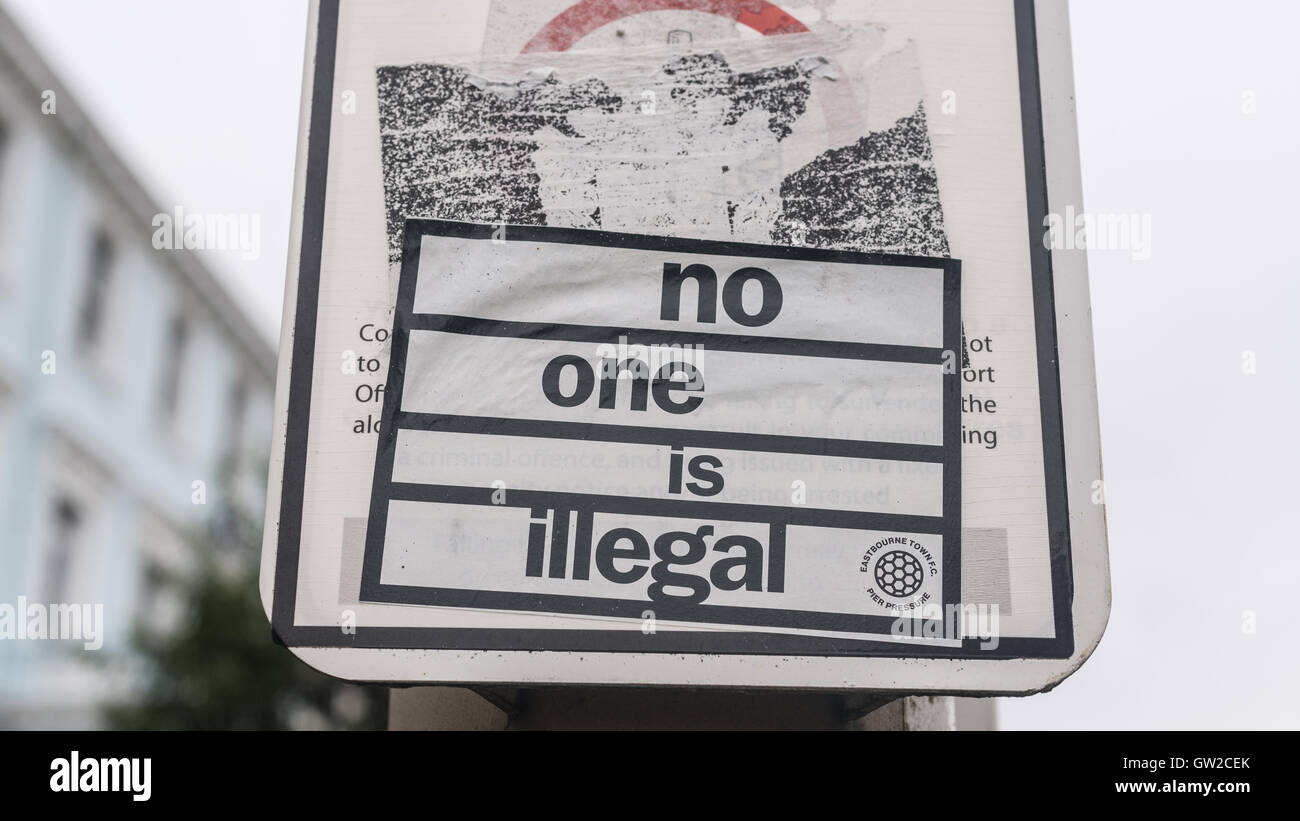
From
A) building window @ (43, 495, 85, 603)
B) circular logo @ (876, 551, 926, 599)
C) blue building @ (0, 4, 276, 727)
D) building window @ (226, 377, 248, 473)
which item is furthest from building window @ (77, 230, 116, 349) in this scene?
circular logo @ (876, 551, 926, 599)

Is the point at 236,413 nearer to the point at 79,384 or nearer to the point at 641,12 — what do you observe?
the point at 79,384

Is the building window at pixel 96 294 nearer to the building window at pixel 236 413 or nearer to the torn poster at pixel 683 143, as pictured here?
the building window at pixel 236 413

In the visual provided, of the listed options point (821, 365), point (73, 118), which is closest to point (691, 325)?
point (821, 365)

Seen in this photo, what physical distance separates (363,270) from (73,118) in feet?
56.9

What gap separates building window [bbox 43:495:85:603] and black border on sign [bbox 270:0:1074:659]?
54.5 ft

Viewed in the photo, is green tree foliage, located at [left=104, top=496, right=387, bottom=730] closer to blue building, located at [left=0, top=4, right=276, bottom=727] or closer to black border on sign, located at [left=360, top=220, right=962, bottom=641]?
blue building, located at [left=0, top=4, right=276, bottom=727]

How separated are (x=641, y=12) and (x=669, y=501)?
0.69m

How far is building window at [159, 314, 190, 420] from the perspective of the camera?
20.0 metres

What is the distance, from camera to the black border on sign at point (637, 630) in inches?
56.6

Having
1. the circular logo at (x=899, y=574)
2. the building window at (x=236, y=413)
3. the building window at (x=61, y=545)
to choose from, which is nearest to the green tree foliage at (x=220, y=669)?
the circular logo at (x=899, y=574)

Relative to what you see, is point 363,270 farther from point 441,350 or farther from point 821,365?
point 821,365

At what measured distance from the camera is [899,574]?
1.47m

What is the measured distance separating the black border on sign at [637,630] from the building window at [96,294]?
17.1 metres

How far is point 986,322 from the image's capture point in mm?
1573
